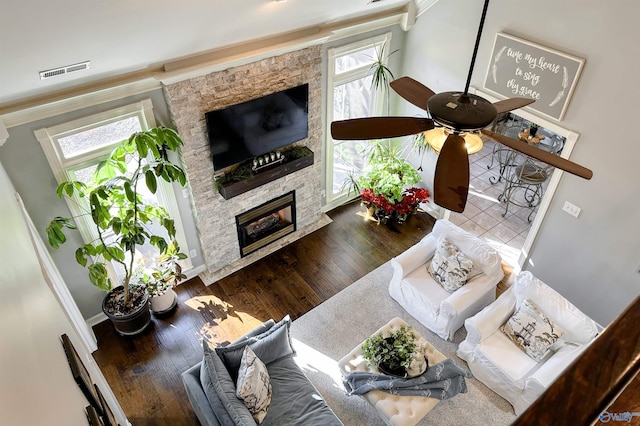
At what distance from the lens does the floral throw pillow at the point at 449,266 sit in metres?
4.80

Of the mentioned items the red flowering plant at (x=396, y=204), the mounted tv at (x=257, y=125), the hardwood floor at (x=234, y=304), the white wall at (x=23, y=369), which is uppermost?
the white wall at (x=23, y=369)

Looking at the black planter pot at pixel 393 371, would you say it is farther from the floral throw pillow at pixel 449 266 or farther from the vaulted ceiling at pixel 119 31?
the vaulted ceiling at pixel 119 31

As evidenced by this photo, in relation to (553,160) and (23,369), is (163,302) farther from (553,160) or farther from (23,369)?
(23,369)

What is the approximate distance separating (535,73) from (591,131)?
784mm

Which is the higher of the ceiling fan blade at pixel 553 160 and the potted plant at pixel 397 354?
the ceiling fan blade at pixel 553 160

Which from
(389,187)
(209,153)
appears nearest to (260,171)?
(209,153)

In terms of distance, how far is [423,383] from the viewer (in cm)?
395

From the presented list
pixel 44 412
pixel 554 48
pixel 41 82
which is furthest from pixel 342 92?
pixel 44 412

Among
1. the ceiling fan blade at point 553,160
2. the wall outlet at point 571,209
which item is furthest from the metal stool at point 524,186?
the ceiling fan blade at point 553,160

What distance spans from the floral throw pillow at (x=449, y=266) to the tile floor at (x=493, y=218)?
136cm

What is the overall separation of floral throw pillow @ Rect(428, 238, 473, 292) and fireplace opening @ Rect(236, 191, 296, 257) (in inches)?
79.0

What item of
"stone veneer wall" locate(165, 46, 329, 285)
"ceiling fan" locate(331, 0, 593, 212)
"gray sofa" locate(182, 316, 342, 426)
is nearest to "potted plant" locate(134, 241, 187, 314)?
"stone veneer wall" locate(165, 46, 329, 285)

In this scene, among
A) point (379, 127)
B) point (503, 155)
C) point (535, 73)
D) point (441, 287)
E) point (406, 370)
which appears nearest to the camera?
point (379, 127)

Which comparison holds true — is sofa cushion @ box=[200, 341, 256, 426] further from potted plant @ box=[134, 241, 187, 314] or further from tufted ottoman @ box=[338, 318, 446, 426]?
potted plant @ box=[134, 241, 187, 314]
